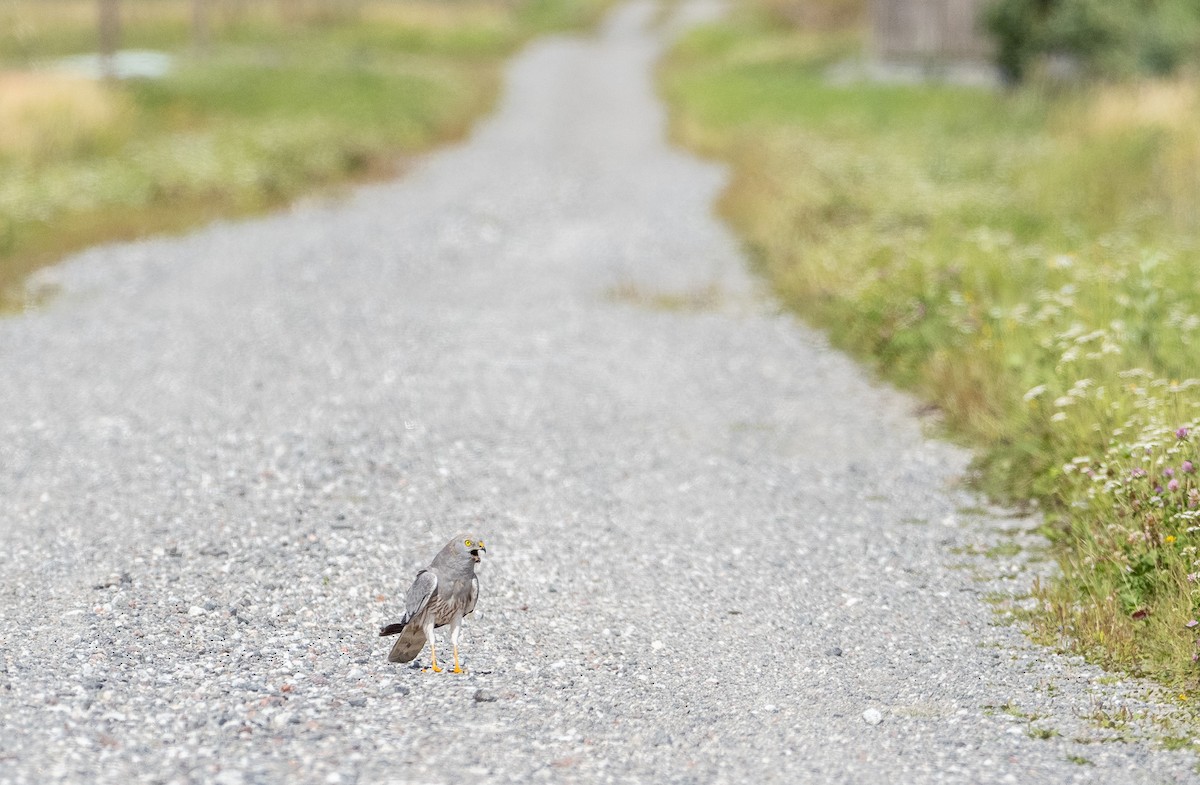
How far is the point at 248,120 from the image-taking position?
80.8 ft

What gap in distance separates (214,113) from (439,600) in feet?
72.2

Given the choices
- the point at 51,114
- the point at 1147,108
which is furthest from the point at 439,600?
the point at 51,114

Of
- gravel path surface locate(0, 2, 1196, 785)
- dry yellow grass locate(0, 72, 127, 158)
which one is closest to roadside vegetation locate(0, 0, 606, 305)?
dry yellow grass locate(0, 72, 127, 158)

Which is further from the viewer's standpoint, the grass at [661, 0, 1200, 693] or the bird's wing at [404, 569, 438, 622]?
the grass at [661, 0, 1200, 693]

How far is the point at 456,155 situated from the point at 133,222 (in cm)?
800

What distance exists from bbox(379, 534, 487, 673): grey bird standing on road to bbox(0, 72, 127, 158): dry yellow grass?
1612 cm

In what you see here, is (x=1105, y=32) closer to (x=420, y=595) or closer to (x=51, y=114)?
(x=51, y=114)

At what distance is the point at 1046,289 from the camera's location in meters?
10.8

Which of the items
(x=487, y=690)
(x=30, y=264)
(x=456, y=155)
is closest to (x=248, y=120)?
(x=456, y=155)

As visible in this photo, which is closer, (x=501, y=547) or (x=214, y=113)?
(x=501, y=547)

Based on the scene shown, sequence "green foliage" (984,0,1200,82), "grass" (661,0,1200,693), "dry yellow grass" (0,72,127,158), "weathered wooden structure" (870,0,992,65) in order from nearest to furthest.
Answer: "grass" (661,0,1200,693) < "dry yellow grass" (0,72,127,158) < "green foliage" (984,0,1200,82) < "weathered wooden structure" (870,0,992,65)

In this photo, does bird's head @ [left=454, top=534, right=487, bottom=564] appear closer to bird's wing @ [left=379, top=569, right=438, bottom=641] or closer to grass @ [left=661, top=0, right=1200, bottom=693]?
bird's wing @ [left=379, top=569, right=438, bottom=641]

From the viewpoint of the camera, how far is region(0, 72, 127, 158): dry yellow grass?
19.5 m

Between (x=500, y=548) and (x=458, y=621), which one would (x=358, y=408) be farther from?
(x=458, y=621)
